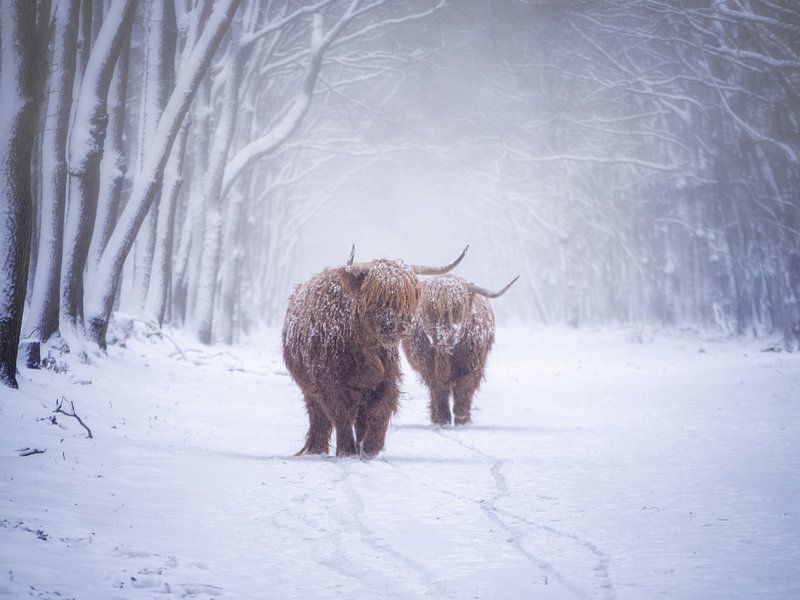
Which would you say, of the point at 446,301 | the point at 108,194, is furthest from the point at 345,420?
the point at 108,194

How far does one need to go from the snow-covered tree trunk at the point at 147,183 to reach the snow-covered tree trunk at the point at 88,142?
1.99 feet

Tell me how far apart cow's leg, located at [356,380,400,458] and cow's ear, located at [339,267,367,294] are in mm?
757

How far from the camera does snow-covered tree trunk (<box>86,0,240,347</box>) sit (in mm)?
8906

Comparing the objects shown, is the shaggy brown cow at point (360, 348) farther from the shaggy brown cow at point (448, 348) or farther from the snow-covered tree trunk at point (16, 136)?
the snow-covered tree trunk at point (16, 136)

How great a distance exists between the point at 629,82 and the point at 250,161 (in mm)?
10141

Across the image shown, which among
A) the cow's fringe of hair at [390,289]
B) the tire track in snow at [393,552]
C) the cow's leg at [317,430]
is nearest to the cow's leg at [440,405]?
the cow's leg at [317,430]

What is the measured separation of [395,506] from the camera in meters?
3.51

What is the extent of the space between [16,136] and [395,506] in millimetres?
4477

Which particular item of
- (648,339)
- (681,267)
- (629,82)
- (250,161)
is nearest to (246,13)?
(250,161)

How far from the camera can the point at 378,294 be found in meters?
4.90

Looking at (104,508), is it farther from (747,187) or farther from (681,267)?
(681,267)

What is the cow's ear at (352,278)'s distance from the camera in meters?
5.08

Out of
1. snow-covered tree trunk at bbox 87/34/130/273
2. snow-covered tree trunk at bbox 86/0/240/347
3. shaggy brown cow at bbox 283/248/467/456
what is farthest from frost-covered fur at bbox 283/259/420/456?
snow-covered tree trunk at bbox 87/34/130/273

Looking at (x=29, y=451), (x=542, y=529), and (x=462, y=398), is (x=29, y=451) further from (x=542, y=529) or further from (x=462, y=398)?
(x=462, y=398)
